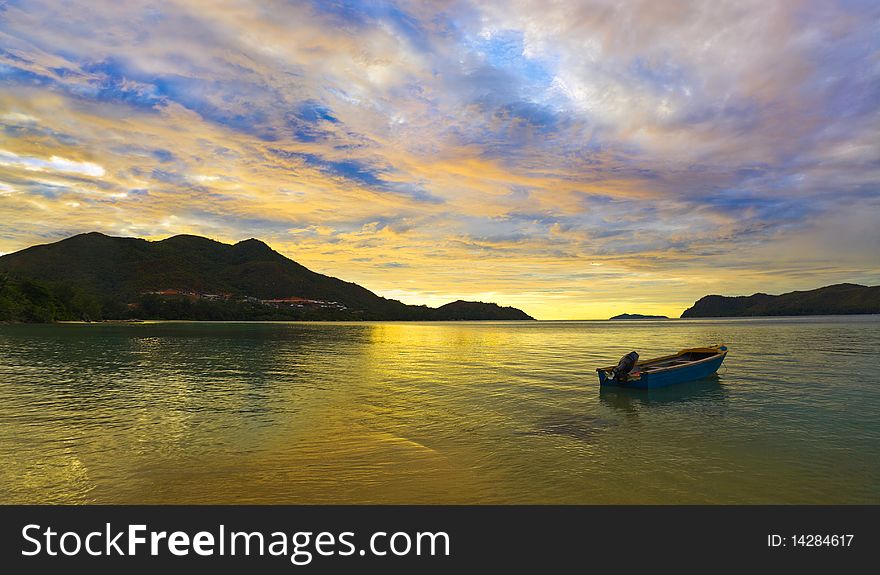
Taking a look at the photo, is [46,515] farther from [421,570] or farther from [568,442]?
[568,442]

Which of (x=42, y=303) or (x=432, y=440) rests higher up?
(x=42, y=303)

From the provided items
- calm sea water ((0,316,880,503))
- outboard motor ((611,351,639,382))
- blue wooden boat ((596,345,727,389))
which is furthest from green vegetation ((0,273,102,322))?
blue wooden boat ((596,345,727,389))

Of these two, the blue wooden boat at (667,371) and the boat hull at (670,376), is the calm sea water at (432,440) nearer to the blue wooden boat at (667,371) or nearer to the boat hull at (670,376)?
the boat hull at (670,376)

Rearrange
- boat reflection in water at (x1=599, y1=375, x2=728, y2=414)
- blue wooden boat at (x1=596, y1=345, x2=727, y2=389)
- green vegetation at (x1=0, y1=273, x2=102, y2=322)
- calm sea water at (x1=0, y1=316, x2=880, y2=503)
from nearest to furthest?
calm sea water at (x1=0, y1=316, x2=880, y2=503) → boat reflection in water at (x1=599, y1=375, x2=728, y2=414) → blue wooden boat at (x1=596, y1=345, x2=727, y2=389) → green vegetation at (x1=0, y1=273, x2=102, y2=322)

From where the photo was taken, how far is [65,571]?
28.4ft

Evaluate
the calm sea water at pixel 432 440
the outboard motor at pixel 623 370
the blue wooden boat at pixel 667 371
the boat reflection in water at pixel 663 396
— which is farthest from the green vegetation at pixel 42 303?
the boat reflection in water at pixel 663 396

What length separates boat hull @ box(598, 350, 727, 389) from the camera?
99.0ft

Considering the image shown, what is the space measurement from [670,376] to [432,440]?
22864mm

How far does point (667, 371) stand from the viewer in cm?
3209

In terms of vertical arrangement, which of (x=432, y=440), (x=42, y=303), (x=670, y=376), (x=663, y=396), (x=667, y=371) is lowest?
(x=663, y=396)

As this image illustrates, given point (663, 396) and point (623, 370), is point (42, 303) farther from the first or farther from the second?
point (663, 396)

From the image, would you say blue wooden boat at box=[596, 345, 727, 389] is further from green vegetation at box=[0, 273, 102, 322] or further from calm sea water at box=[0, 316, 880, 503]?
green vegetation at box=[0, 273, 102, 322]

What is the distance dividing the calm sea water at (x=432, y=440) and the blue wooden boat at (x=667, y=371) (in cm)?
84

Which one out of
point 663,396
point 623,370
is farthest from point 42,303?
point 663,396
